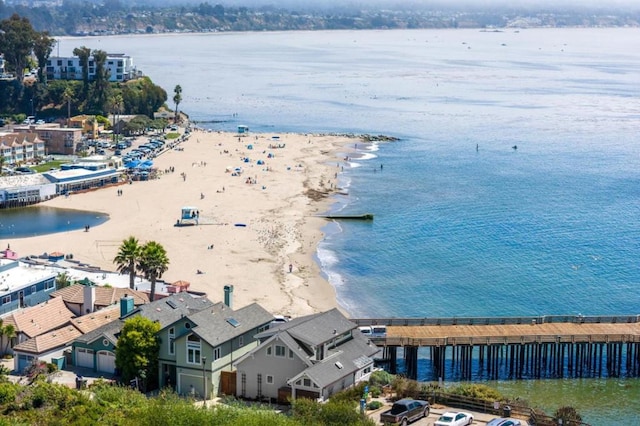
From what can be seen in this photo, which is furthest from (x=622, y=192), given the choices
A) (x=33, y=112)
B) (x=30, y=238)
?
(x=33, y=112)

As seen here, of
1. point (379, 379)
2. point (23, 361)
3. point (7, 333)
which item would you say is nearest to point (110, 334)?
point (23, 361)

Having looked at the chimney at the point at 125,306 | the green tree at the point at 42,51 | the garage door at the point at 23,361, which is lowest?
the garage door at the point at 23,361

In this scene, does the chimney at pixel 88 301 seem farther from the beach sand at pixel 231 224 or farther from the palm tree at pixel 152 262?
the beach sand at pixel 231 224

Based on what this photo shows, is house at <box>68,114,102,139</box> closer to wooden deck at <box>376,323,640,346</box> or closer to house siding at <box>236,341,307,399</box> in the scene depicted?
wooden deck at <box>376,323,640,346</box>

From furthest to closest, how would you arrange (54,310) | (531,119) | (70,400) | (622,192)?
1. (531,119)
2. (622,192)
3. (54,310)
4. (70,400)

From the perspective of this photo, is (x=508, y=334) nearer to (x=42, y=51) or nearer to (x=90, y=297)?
(x=90, y=297)

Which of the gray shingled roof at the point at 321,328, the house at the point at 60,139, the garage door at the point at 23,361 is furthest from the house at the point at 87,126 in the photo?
the gray shingled roof at the point at 321,328

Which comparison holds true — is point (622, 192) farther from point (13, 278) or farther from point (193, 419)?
point (193, 419)

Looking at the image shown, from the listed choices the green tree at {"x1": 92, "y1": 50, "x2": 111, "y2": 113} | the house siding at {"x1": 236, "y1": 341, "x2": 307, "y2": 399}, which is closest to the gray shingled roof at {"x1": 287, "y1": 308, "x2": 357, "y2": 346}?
the house siding at {"x1": 236, "y1": 341, "x2": 307, "y2": 399}
